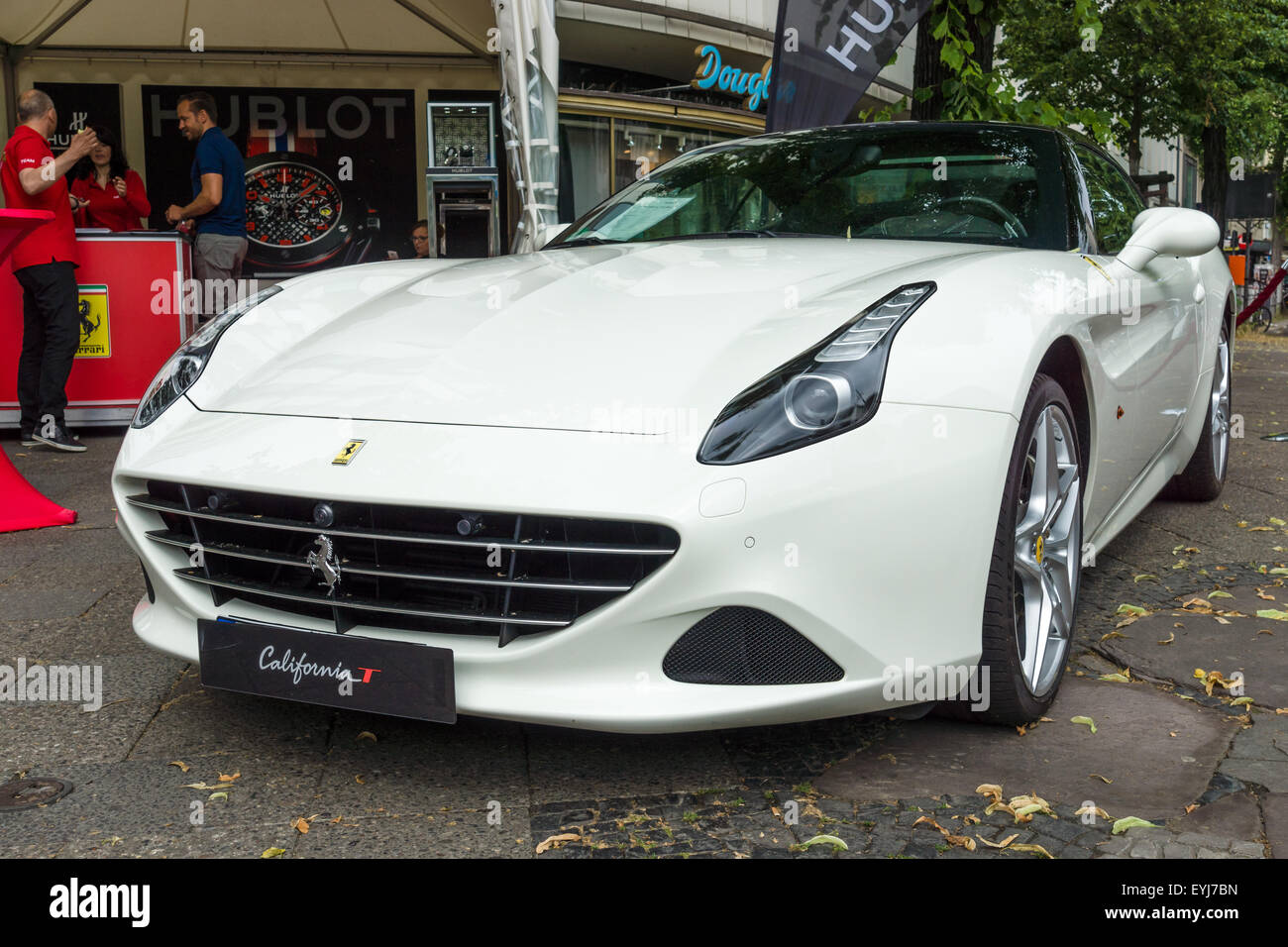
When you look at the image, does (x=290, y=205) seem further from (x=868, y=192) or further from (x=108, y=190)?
(x=868, y=192)

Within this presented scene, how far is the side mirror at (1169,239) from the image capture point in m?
3.29

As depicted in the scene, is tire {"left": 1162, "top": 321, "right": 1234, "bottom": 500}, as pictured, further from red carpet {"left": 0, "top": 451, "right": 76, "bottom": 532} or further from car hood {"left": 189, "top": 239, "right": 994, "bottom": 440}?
red carpet {"left": 0, "top": 451, "right": 76, "bottom": 532}

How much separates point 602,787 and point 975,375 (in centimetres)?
101

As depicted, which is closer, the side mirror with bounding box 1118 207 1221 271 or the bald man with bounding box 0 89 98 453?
the side mirror with bounding box 1118 207 1221 271

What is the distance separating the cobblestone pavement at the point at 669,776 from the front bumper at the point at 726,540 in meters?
0.20

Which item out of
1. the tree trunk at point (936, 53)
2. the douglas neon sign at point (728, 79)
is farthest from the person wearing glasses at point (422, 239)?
the tree trunk at point (936, 53)

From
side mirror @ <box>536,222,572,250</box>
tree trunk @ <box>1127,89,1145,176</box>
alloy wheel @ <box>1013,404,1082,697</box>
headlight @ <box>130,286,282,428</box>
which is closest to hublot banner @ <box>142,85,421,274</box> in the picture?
side mirror @ <box>536,222,572,250</box>

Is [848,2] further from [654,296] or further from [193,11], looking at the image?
[193,11]

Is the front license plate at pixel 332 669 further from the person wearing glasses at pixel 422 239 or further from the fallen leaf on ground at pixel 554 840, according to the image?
the person wearing glasses at pixel 422 239

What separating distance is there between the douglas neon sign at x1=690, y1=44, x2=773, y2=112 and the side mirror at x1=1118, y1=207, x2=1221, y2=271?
407 inches

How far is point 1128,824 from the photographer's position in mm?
2172

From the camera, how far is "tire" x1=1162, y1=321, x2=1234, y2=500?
470 centimetres

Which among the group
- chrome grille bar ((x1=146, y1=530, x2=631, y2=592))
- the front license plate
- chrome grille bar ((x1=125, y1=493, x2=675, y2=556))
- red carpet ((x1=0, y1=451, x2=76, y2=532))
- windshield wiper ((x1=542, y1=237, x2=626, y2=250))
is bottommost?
red carpet ((x1=0, y1=451, x2=76, y2=532))
